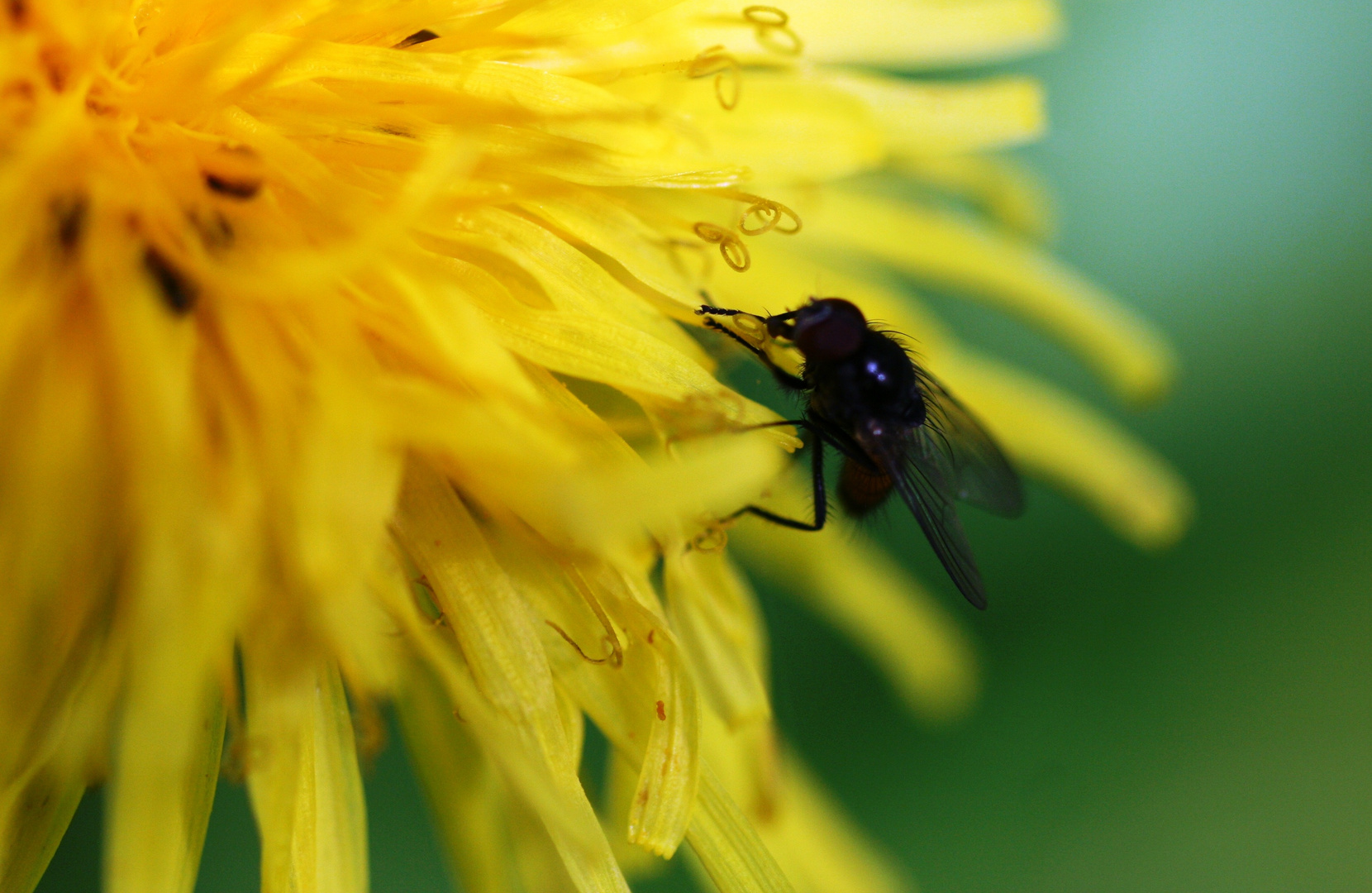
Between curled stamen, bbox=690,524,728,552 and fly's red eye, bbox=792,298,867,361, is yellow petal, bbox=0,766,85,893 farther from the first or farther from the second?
fly's red eye, bbox=792,298,867,361

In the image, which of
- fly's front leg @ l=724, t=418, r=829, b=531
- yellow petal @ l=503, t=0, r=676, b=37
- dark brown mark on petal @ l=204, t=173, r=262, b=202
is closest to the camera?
dark brown mark on petal @ l=204, t=173, r=262, b=202

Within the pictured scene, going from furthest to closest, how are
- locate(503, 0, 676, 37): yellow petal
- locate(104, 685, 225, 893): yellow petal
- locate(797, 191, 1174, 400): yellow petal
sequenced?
locate(797, 191, 1174, 400): yellow petal < locate(503, 0, 676, 37): yellow petal < locate(104, 685, 225, 893): yellow petal

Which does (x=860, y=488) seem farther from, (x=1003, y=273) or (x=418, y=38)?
(x=418, y=38)

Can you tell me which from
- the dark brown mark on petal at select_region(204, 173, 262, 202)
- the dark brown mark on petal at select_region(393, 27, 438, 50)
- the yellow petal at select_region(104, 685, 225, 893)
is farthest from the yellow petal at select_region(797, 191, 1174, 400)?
the yellow petal at select_region(104, 685, 225, 893)

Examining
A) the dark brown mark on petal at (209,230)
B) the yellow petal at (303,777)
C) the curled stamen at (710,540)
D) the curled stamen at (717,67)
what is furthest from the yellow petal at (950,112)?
the yellow petal at (303,777)

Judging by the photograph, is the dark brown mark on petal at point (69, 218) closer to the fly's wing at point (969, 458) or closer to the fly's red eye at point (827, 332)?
the fly's red eye at point (827, 332)

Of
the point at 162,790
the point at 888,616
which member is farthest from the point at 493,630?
the point at 888,616

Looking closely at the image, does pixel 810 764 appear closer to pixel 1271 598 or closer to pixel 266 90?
pixel 1271 598
